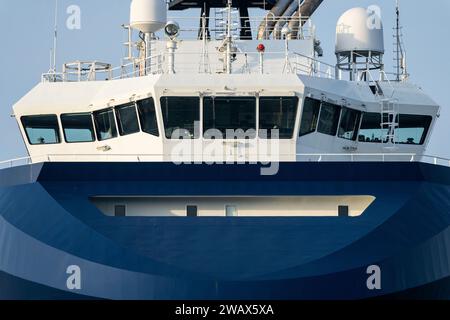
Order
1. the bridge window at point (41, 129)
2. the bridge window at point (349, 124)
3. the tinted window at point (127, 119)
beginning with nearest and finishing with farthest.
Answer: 1. the tinted window at point (127, 119)
2. the bridge window at point (349, 124)
3. the bridge window at point (41, 129)

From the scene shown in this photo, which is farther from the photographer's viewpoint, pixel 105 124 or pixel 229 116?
pixel 105 124

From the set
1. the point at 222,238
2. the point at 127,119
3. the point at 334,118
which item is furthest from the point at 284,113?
the point at 222,238

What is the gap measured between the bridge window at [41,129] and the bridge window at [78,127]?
0.32 m

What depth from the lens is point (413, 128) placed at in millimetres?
39750

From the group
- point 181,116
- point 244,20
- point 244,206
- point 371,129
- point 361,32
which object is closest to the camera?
point 244,206

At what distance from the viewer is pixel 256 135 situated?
3591 cm

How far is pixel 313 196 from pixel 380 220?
69.7 inches

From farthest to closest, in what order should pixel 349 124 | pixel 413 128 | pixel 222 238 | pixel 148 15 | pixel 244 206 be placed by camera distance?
pixel 148 15
pixel 413 128
pixel 349 124
pixel 244 206
pixel 222 238

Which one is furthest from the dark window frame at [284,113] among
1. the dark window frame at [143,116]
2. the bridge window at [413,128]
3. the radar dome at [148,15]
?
the radar dome at [148,15]

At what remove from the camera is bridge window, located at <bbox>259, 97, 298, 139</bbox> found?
118 feet

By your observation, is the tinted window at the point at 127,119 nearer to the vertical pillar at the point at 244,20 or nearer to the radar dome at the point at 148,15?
the radar dome at the point at 148,15

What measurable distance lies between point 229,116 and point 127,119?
104 inches

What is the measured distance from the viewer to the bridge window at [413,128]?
130ft

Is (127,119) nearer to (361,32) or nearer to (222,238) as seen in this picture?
(222,238)
